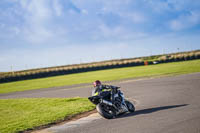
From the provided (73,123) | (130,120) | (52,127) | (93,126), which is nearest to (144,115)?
(130,120)

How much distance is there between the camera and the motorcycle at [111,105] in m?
9.82

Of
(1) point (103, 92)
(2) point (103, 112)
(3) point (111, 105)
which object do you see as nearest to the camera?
(2) point (103, 112)

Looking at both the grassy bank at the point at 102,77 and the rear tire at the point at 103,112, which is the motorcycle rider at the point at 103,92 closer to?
the rear tire at the point at 103,112

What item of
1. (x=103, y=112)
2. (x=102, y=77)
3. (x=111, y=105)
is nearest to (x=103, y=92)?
(x=111, y=105)

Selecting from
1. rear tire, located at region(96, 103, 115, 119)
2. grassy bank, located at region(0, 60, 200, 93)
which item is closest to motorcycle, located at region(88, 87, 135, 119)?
rear tire, located at region(96, 103, 115, 119)

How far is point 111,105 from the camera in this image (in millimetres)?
10109

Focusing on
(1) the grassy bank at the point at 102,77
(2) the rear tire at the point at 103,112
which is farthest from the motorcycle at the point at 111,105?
(1) the grassy bank at the point at 102,77

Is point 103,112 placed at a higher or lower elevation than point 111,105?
lower

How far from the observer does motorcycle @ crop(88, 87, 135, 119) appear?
9.82 m

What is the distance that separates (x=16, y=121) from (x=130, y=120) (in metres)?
5.45

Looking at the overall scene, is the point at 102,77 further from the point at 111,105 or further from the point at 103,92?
the point at 111,105

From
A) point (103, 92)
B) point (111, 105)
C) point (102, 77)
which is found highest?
point (103, 92)

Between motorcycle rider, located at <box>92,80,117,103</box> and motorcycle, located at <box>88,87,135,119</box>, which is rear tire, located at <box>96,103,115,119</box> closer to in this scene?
motorcycle, located at <box>88,87,135,119</box>

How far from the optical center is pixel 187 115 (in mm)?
8977
